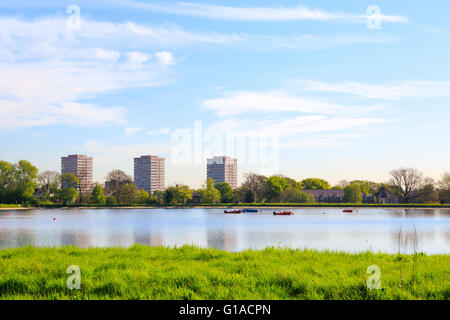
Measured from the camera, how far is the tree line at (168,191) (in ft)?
399

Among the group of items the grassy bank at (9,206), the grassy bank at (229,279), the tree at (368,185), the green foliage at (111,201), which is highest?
the tree at (368,185)

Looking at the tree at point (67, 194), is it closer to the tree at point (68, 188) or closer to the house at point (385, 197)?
the tree at point (68, 188)

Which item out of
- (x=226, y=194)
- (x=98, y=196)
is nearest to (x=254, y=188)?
(x=226, y=194)

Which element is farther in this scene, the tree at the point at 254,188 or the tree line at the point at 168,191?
the tree at the point at 254,188

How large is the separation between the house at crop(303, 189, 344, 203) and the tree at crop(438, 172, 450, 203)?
46.2m

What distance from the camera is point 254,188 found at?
456 ft

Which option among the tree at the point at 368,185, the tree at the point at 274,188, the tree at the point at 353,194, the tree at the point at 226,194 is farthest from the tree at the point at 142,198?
the tree at the point at 368,185

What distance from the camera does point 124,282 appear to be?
995 centimetres

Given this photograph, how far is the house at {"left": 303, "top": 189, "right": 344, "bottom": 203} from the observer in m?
167

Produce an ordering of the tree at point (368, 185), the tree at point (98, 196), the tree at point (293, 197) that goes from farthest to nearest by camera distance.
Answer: the tree at point (368, 185), the tree at point (293, 197), the tree at point (98, 196)

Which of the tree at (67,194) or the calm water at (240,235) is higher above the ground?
the tree at (67,194)

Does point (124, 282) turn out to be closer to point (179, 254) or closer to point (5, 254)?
point (179, 254)

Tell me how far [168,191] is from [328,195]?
216 ft
